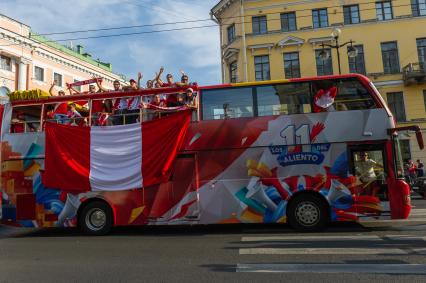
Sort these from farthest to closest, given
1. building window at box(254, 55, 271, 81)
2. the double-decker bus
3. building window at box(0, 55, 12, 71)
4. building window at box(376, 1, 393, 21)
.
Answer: building window at box(0, 55, 12, 71) < building window at box(254, 55, 271, 81) < building window at box(376, 1, 393, 21) < the double-decker bus

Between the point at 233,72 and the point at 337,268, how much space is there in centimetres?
Answer: 2986

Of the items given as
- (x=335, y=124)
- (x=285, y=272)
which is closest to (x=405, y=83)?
(x=335, y=124)

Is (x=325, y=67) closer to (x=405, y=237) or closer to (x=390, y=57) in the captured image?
(x=390, y=57)

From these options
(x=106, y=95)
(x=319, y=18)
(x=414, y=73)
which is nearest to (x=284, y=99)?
(x=106, y=95)

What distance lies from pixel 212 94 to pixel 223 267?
507 cm

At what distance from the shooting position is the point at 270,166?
32.8 ft

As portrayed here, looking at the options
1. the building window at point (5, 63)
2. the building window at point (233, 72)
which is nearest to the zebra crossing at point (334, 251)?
the building window at point (233, 72)

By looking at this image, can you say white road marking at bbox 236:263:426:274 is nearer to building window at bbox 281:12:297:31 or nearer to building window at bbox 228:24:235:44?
building window at bbox 281:12:297:31

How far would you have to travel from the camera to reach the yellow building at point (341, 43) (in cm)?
3098

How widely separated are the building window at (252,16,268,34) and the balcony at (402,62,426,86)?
11.7m

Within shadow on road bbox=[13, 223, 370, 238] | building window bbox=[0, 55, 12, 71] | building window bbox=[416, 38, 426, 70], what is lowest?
shadow on road bbox=[13, 223, 370, 238]

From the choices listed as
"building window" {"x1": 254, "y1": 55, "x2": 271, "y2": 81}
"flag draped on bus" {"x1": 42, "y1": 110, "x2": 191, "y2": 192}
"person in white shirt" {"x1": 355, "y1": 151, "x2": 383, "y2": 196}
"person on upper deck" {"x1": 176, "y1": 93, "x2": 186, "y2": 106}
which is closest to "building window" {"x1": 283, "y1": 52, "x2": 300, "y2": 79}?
"building window" {"x1": 254, "y1": 55, "x2": 271, "y2": 81}

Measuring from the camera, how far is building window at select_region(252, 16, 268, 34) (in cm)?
3359

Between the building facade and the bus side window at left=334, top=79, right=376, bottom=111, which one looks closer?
the bus side window at left=334, top=79, right=376, bottom=111
